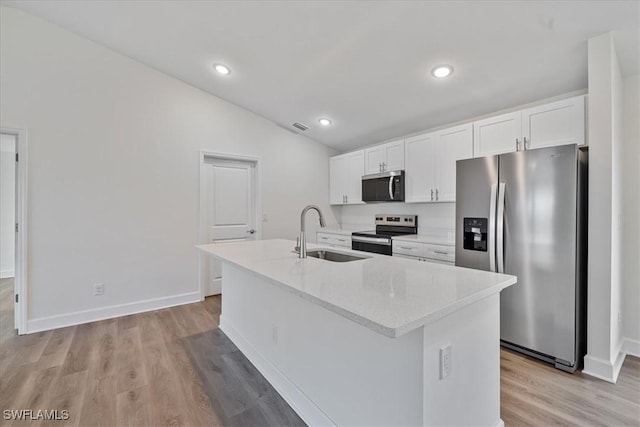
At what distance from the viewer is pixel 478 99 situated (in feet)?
9.89

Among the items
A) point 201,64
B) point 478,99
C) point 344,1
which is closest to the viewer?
point 344,1

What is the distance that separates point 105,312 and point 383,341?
341 cm

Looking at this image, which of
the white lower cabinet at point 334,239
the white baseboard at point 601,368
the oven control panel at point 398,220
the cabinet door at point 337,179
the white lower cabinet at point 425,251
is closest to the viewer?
the white baseboard at point 601,368

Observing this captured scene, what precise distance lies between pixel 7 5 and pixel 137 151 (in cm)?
166

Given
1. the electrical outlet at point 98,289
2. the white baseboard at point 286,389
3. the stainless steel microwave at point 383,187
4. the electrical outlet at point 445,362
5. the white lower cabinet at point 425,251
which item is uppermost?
the stainless steel microwave at point 383,187

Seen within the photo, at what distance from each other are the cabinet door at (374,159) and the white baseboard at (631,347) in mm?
2931

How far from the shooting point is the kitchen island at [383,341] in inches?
44.0

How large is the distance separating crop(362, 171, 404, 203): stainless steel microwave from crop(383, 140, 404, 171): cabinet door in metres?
0.11

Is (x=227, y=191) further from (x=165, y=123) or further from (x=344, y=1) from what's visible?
(x=344, y=1)

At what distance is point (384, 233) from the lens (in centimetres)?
410

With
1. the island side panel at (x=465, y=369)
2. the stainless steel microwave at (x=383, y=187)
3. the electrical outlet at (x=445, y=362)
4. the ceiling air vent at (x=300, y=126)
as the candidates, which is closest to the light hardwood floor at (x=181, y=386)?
the island side panel at (x=465, y=369)

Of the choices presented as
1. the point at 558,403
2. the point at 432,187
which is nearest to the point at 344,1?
the point at 432,187

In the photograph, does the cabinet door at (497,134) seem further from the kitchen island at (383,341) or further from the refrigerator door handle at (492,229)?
the kitchen island at (383,341)

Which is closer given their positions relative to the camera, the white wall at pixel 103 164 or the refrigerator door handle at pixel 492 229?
the refrigerator door handle at pixel 492 229
